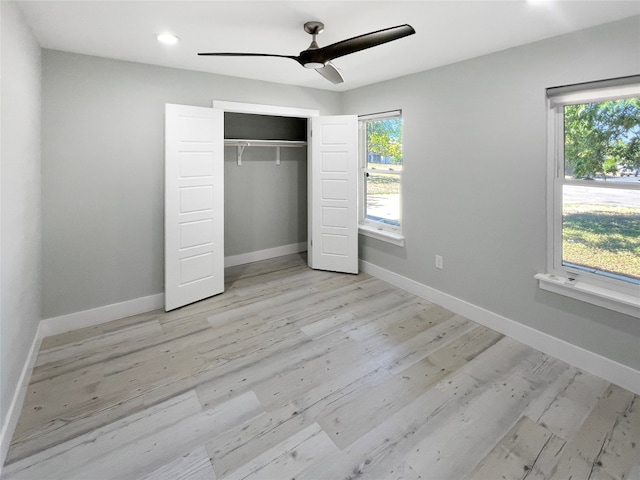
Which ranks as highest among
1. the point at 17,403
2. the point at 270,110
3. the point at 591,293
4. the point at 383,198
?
Result: the point at 270,110

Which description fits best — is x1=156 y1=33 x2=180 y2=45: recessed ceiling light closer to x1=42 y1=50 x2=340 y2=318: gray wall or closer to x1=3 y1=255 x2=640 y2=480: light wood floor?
x1=42 y1=50 x2=340 y2=318: gray wall

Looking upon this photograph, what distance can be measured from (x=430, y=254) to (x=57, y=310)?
3582mm

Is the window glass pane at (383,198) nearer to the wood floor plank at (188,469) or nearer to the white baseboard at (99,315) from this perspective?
the white baseboard at (99,315)

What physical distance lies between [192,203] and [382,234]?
86.8 inches

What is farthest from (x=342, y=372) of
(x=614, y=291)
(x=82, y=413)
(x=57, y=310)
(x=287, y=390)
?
(x=57, y=310)

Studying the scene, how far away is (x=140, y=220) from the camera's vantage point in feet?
10.9

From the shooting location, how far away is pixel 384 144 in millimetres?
4195

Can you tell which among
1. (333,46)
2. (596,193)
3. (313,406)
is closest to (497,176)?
(596,193)

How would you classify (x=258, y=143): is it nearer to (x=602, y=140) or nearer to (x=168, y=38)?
(x=168, y=38)

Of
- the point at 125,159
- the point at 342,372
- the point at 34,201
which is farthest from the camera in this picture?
the point at 125,159

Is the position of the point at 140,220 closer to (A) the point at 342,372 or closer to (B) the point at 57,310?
(B) the point at 57,310

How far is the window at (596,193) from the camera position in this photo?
2.23m

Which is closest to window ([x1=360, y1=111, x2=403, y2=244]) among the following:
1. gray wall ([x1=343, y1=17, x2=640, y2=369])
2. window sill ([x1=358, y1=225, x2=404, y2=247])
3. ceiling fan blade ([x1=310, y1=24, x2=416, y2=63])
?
window sill ([x1=358, y1=225, x2=404, y2=247])

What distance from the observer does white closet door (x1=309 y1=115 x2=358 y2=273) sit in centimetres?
427
